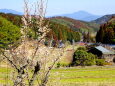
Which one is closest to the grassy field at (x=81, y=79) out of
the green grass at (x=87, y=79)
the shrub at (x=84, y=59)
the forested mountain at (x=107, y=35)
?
the green grass at (x=87, y=79)

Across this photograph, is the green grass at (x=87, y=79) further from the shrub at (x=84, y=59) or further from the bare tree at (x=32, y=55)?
the shrub at (x=84, y=59)

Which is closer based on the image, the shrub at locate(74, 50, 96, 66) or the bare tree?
the bare tree

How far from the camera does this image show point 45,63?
10406mm

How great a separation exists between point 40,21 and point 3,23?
217ft

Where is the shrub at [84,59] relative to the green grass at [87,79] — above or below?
below

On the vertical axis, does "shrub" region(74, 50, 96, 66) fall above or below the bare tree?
below

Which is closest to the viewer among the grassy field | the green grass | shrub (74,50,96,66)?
the grassy field

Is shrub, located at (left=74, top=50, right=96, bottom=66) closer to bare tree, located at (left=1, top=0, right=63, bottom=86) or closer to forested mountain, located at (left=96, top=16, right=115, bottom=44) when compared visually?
bare tree, located at (left=1, top=0, right=63, bottom=86)

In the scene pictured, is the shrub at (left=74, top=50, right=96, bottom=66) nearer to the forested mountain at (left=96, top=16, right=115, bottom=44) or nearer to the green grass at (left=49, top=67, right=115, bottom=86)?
the green grass at (left=49, top=67, right=115, bottom=86)

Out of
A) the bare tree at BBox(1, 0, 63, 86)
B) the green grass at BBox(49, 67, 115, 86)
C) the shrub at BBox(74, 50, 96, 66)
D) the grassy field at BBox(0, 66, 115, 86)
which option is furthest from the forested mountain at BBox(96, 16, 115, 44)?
the bare tree at BBox(1, 0, 63, 86)

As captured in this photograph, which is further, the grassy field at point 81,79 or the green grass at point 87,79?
the green grass at point 87,79

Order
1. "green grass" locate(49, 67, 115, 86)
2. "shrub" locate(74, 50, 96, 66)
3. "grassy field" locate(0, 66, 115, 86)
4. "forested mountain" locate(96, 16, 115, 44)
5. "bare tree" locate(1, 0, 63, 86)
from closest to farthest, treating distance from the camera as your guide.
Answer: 1. "bare tree" locate(1, 0, 63, 86)
2. "grassy field" locate(0, 66, 115, 86)
3. "green grass" locate(49, 67, 115, 86)
4. "shrub" locate(74, 50, 96, 66)
5. "forested mountain" locate(96, 16, 115, 44)

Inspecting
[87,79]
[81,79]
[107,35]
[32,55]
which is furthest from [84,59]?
[107,35]

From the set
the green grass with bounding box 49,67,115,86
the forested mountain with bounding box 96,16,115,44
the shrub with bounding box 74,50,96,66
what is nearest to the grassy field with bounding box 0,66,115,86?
the green grass with bounding box 49,67,115,86
